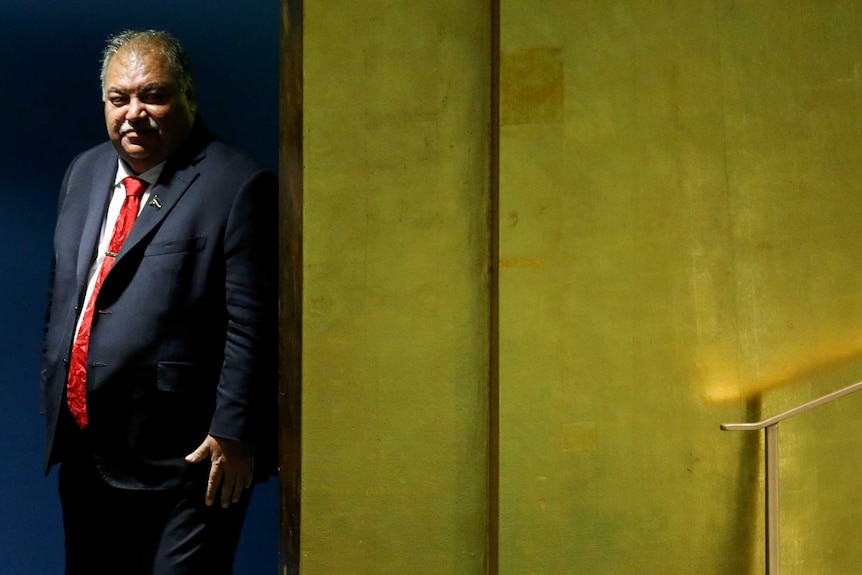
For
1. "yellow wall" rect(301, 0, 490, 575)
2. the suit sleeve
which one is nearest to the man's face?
the suit sleeve

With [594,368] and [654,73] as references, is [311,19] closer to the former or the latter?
[654,73]

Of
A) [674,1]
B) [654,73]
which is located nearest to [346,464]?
[654,73]

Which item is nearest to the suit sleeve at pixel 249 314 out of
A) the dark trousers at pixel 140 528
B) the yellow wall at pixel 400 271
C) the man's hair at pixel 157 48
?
the yellow wall at pixel 400 271

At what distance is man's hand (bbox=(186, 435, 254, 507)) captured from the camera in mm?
2264

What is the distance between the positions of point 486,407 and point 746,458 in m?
0.62

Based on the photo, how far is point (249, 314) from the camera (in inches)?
89.1

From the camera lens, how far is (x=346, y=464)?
2.29 m

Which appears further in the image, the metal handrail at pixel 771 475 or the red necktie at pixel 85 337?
the red necktie at pixel 85 337

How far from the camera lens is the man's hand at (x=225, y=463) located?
2.26m

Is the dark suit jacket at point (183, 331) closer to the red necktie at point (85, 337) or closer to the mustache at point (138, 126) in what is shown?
the red necktie at point (85, 337)

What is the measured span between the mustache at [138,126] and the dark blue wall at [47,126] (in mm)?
397

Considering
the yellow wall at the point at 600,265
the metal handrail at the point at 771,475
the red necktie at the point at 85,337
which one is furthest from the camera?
the red necktie at the point at 85,337

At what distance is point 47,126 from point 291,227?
38.0 inches

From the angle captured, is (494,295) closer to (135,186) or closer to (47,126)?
(135,186)
